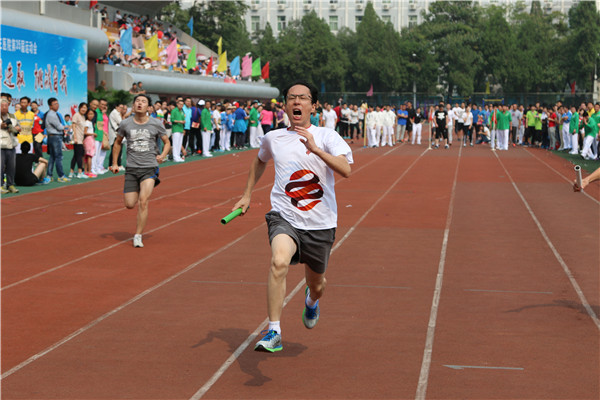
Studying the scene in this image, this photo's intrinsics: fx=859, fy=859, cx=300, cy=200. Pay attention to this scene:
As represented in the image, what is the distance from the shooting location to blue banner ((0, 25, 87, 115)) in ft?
83.5

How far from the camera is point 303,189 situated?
19.9 feet

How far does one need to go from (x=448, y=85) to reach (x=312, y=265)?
314 feet

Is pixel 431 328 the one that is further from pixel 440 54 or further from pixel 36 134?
pixel 440 54

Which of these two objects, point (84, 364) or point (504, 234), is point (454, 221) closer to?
point (504, 234)

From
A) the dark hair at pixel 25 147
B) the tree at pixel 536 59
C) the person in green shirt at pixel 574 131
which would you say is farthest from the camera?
the tree at pixel 536 59

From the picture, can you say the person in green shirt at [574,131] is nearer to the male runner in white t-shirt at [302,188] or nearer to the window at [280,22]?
the male runner in white t-shirt at [302,188]

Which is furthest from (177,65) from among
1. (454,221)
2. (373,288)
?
(373,288)

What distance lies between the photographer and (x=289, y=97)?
599 cm

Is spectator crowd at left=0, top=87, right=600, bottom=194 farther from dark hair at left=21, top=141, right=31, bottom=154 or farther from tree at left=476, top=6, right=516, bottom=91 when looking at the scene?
tree at left=476, top=6, right=516, bottom=91

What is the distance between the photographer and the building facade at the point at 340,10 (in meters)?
123

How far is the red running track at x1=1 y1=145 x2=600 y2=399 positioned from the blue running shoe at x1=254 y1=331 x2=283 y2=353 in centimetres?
21

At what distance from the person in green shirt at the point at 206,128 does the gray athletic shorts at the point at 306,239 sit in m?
22.3

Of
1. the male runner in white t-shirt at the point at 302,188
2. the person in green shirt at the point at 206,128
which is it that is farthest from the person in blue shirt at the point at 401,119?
the male runner in white t-shirt at the point at 302,188

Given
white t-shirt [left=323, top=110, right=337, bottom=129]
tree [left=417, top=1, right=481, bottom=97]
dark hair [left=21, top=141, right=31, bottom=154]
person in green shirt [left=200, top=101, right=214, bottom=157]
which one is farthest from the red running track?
tree [left=417, top=1, right=481, bottom=97]
